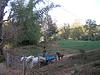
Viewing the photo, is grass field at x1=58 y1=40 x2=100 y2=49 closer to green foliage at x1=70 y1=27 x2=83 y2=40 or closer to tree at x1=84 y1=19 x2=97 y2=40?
tree at x1=84 y1=19 x2=97 y2=40

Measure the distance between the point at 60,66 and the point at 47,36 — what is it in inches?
169

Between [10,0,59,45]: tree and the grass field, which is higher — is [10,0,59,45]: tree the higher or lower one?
the higher one

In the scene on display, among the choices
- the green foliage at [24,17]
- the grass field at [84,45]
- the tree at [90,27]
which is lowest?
the grass field at [84,45]

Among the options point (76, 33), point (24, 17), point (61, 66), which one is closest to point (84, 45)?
point (61, 66)

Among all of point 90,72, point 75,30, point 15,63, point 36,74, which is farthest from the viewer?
point 75,30

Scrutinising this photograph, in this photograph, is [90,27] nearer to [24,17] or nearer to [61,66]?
[61,66]

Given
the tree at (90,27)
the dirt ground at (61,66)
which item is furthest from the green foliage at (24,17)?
the tree at (90,27)

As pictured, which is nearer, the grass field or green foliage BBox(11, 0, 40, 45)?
green foliage BBox(11, 0, 40, 45)

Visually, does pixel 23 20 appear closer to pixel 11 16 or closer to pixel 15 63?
pixel 11 16

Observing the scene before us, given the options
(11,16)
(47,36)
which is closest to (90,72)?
(47,36)

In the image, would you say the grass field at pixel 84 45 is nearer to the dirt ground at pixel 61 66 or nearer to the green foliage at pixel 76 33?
the dirt ground at pixel 61 66

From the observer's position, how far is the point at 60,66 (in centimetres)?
1373

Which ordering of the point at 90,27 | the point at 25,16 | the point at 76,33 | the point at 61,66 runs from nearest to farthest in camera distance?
the point at 25,16 → the point at 61,66 → the point at 90,27 → the point at 76,33

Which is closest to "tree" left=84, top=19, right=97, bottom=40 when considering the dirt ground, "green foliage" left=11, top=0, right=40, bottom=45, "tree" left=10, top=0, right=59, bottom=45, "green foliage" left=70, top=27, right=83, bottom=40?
"green foliage" left=70, top=27, right=83, bottom=40
